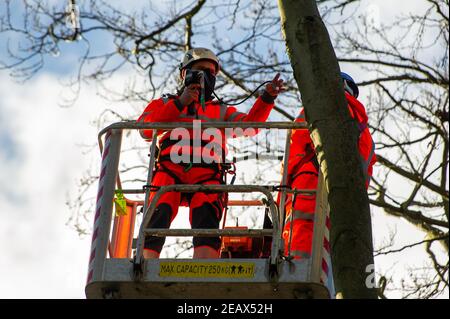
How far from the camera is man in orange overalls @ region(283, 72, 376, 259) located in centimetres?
892

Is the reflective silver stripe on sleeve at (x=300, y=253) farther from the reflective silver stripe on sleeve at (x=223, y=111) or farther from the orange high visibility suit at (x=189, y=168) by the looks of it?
the reflective silver stripe on sleeve at (x=223, y=111)

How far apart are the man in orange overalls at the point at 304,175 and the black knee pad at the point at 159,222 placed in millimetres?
795

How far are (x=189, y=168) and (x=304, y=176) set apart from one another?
0.83 metres

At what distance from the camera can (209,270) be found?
8.01m

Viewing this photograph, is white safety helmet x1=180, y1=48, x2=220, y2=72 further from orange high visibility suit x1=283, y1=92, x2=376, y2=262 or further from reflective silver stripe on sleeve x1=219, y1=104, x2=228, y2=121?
orange high visibility suit x1=283, y1=92, x2=376, y2=262

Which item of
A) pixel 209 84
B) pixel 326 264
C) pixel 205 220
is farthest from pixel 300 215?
pixel 209 84

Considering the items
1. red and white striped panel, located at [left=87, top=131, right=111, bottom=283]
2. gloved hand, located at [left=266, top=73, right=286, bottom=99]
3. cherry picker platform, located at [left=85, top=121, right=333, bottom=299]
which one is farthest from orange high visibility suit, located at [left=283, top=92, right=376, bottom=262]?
red and white striped panel, located at [left=87, top=131, right=111, bottom=283]

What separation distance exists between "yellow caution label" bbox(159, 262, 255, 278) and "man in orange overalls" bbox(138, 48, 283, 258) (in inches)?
17.5

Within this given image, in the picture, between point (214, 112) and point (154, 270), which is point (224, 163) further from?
point (154, 270)

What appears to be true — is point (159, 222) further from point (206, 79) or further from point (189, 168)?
point (206, 79)

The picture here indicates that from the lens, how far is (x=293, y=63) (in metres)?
7.26

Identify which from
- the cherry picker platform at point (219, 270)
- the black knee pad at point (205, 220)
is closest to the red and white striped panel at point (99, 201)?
the cherry picker platform at point (219, 270)
